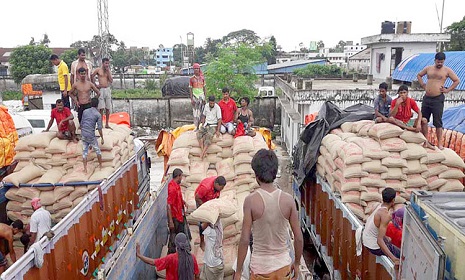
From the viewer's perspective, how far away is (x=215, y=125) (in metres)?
6.89

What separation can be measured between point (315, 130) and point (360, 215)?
2181 millimetres

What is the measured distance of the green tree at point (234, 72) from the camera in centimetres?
1753

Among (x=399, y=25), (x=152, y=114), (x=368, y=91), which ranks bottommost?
(x=152, y=114)

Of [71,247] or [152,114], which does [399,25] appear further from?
[71,247]

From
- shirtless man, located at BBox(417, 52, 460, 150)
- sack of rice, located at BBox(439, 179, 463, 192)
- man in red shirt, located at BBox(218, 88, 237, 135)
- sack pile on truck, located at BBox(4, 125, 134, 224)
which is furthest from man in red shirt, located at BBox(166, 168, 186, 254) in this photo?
shirtless man, located at BBox(417, 52, 460, 150)

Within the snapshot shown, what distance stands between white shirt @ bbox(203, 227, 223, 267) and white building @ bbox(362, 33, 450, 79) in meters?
17.0

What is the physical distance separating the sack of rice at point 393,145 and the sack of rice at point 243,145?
2.06m

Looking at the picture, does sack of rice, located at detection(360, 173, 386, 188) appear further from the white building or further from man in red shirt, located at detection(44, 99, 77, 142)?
the white building

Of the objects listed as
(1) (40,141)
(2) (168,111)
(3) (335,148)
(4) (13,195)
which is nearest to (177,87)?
(2) (168,111)

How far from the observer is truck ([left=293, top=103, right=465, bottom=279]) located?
2.15m

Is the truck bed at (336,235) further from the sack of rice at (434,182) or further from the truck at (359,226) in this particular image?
the sack of rice at (434,182)

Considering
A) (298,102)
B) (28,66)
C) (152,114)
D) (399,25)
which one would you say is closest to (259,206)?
(298,102)

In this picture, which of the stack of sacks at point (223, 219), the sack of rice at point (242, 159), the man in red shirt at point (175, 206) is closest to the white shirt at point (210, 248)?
the stack of sacks at point (223, 219)

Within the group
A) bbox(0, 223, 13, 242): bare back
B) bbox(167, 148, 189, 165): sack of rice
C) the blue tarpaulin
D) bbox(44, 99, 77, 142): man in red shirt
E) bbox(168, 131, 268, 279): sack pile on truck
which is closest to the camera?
bbox(0, 223, 13, 242): bare back
